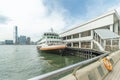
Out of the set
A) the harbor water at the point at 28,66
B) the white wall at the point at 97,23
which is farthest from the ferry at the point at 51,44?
the white wall at the point at 97,23

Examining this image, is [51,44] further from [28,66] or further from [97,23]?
[28,66]

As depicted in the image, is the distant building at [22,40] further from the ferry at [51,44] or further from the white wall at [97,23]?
the white wall at [97,23]

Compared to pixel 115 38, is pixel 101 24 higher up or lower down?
higher up

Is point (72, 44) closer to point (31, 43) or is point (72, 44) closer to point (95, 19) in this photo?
point (95, 19)

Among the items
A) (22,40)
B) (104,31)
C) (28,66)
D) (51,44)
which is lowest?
(28,66)

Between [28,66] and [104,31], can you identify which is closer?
[28,66]

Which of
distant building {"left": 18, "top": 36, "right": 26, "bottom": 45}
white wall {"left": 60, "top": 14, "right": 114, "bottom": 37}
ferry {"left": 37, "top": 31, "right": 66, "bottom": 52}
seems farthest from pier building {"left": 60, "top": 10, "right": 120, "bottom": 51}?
distant building {"left": 18, "top": 36, "right": 26, "bottom": 45}

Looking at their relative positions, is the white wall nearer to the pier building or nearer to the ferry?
the pier building

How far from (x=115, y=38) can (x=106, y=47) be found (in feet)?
6.45

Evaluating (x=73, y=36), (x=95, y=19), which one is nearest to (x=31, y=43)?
(x=73, y=36)

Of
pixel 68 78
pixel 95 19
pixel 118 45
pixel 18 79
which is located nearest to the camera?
pixel 68 78

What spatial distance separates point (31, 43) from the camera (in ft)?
535

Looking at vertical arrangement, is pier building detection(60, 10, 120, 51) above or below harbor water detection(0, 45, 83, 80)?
above

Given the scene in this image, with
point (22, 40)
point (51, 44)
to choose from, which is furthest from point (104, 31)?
point (22, 40)
